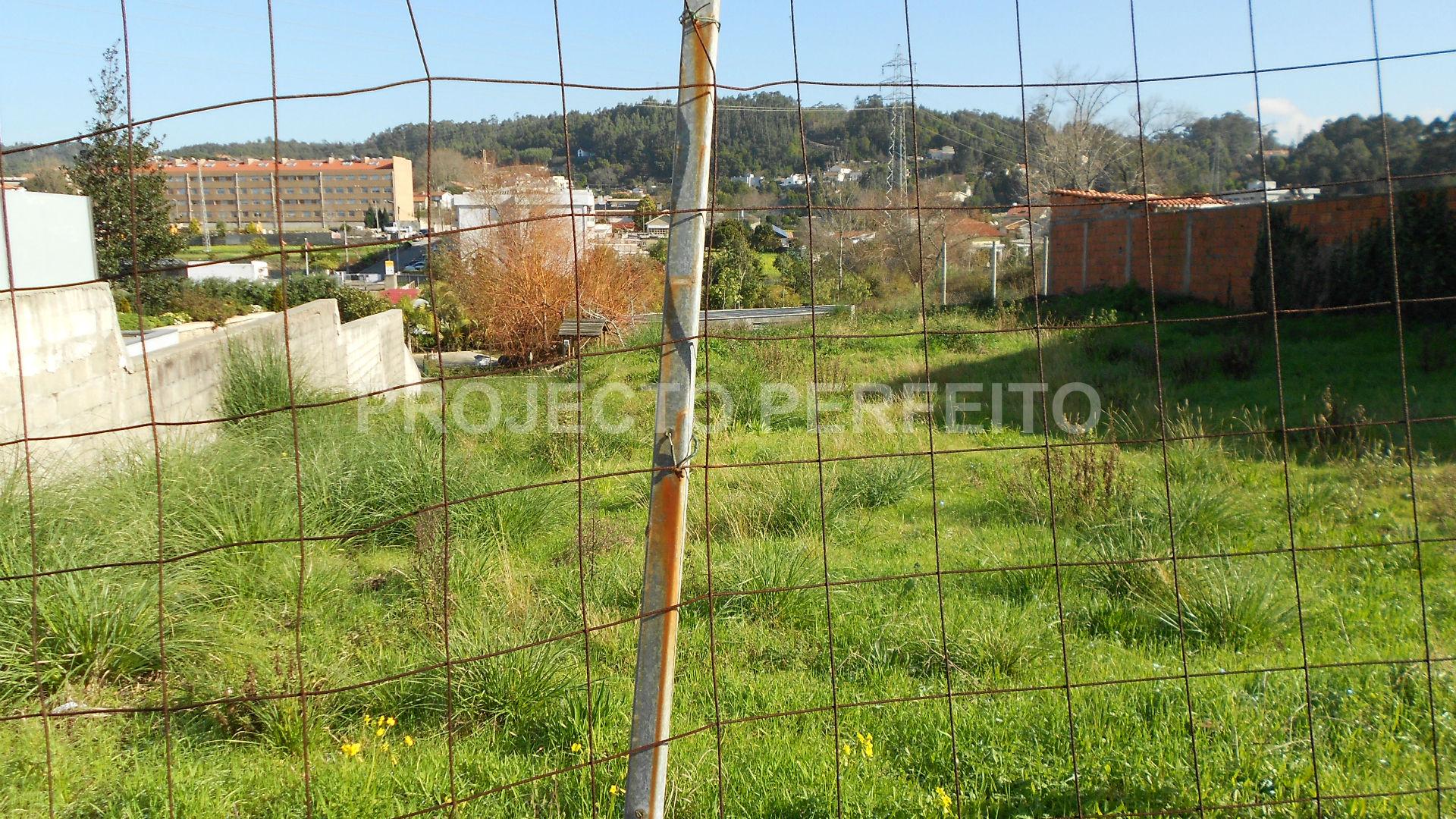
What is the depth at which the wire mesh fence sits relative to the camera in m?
2.59

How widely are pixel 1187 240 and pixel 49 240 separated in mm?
15998

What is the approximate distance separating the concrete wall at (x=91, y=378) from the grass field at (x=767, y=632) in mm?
745

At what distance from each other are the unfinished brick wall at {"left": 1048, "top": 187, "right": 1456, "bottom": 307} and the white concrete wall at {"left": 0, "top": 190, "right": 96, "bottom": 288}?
10326mm

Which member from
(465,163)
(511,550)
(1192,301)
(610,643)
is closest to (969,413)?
(511,550)

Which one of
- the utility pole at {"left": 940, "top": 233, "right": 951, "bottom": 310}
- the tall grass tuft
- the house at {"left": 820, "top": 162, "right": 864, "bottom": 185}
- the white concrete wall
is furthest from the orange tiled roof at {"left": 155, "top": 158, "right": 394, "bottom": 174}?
the utility pole at {"left": 940, "top": 233, "right": 951, "bottom": 310}

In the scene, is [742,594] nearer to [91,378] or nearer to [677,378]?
[677,378]

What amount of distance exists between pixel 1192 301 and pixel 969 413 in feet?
32.6

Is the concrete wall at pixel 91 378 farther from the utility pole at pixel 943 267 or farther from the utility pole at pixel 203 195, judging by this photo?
the utility pole at pixel 943 267

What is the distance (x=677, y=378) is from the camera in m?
2.07

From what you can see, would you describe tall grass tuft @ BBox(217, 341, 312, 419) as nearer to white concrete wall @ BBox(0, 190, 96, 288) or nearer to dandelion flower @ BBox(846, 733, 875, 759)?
white concrete wall @ BBox(0, 190, 96, 288)

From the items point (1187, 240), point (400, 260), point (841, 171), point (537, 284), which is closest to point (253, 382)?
point (841, 171)

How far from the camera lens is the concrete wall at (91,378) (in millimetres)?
5730

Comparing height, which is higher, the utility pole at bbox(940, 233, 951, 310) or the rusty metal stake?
the utility pole at bbox(940, 233, 951, 310)

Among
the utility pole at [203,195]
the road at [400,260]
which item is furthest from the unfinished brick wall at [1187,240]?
the road at [400,260]
